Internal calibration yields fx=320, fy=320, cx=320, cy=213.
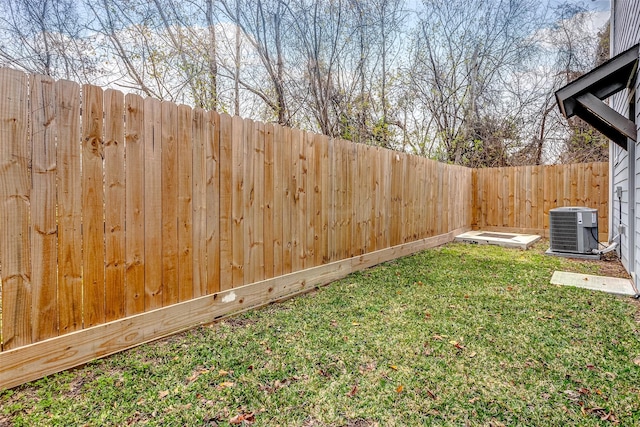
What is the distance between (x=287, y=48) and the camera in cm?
779

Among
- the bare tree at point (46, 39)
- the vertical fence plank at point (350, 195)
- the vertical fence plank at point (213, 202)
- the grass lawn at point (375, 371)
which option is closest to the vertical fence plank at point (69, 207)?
the grass lawn at point (375, 371)

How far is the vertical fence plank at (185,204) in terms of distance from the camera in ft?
8.22

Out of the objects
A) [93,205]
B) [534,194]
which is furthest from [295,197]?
[534,194]

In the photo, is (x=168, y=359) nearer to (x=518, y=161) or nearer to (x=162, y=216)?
(x=162, y=216)

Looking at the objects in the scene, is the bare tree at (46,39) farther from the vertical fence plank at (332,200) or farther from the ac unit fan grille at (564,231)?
the ac unit fan grille at (564,231)

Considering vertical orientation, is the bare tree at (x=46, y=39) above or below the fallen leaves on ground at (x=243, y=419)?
above

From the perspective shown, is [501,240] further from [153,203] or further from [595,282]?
[153,203]

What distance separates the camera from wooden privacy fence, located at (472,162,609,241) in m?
6.85

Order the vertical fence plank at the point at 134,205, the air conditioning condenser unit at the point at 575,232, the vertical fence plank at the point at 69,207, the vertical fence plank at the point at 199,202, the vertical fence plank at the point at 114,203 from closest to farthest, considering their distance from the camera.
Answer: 1. the vertical fence plank at the point at 69,207
2. the vertical fence plank at the point at 114,203
3. the vertical fence plank at the point at 134,205
4. the vertical fence plank at the point at 199,202
5. the air conditioning condenser unit at the point at 575,232

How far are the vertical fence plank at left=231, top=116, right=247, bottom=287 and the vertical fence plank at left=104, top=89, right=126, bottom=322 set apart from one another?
35.7 inches

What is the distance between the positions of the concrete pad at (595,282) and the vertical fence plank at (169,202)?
4195 mm

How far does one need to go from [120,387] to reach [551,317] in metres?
3.31

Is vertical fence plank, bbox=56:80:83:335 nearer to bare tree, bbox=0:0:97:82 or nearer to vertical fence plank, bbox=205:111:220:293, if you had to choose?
vertical fence plank, bbox=205:111:220:293

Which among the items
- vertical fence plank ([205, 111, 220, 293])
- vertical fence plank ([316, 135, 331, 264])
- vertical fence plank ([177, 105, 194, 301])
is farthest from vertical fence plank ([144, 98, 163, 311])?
vertical fence plank ([316, 135, 331, 264])
